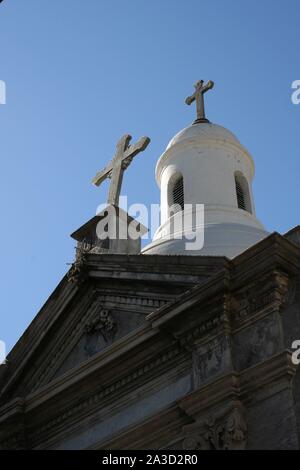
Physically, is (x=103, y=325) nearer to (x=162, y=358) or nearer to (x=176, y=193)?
(x=162, y=358)

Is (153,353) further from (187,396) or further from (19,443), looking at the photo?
(19,443)

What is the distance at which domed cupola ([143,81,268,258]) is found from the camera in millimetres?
16438

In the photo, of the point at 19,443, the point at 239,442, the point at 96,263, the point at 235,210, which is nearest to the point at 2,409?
the point at 19,443

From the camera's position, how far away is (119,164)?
16578mm

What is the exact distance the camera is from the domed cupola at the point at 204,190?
16.4m

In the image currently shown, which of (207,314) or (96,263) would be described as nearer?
(207,314)

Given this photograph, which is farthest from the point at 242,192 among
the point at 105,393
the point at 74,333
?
the point at 105,393

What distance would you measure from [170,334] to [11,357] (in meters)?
3.80

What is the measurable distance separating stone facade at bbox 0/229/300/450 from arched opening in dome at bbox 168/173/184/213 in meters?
5.01

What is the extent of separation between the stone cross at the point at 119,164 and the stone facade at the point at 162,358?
2486 millimetres

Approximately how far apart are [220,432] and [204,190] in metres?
8.96

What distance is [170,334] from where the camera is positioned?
11.8 metres

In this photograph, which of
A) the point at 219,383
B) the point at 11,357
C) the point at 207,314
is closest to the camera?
the point at 219,383

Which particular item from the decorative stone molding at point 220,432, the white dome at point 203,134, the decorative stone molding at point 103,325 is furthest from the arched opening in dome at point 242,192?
the decorative stone molding at point 220,432
